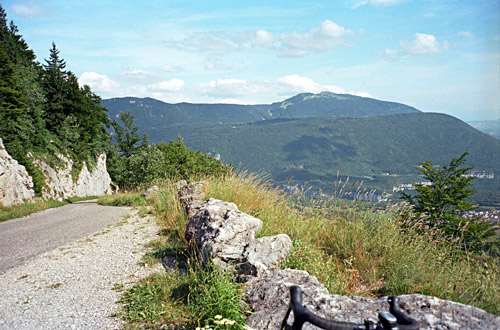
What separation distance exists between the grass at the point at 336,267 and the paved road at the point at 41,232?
9.95 ft

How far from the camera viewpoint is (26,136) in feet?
72.5

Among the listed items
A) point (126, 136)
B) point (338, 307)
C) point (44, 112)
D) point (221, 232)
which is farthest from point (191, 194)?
point (126, 136)

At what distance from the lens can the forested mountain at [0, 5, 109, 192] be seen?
70.5ft

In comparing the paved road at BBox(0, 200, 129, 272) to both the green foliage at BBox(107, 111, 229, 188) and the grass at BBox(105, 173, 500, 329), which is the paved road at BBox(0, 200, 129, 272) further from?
the green foliage at BBox(107, 111, 229, 188)

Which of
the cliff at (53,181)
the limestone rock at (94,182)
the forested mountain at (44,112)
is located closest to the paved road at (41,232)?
the cliff at (53,181)

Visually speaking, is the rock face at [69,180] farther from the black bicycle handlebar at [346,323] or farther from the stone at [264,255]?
the black bicycle handlebar at [346,323]

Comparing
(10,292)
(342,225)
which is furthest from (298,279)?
(10,292)

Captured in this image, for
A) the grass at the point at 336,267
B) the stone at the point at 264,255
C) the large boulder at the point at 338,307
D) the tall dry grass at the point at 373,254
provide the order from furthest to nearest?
the stone at the point at 264,255, the tall dry grass at the point at 373,254, the grass at the point at 336,267, the large boulder at the point at 338,307

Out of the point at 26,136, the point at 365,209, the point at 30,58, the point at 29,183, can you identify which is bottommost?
the point at 29,183

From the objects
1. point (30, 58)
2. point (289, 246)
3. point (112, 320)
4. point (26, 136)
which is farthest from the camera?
point (30, 58)

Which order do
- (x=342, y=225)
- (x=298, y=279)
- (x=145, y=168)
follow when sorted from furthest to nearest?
(x=145, y=168) < (x=342, y=225) < (x=298, y=279)

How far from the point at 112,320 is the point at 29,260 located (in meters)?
4.14

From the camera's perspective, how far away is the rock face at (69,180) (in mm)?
23336

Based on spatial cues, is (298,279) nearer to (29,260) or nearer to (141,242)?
(141,242)
